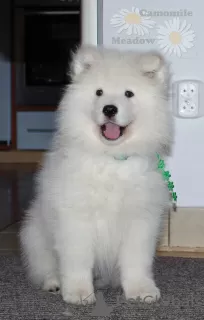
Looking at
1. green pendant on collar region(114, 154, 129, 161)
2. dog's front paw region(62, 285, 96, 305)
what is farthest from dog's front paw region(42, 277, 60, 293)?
green pendant on collar region(114, 154, 129, 161)

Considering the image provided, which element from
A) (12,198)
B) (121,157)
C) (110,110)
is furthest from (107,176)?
(12,198)

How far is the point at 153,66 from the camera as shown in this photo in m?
1.90

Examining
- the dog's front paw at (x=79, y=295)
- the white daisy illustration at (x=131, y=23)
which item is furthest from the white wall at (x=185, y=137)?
the dog's front paw at (x=79, y=295)

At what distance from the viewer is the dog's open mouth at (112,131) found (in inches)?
73.3

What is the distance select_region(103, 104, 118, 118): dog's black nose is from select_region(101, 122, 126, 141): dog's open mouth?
8 cm

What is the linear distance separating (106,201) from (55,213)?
17 cm

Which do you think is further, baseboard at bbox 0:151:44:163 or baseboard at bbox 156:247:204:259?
baseboard at bbox 0:151:44:163

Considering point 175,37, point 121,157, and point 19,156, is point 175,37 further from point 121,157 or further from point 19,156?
point 19,156

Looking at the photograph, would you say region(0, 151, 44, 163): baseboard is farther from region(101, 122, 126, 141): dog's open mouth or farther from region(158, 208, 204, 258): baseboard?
region(101, 122, 126, 141): dog's open mouth

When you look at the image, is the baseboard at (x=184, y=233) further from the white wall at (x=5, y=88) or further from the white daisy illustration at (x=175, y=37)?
the white wall at (x=5, y=88)

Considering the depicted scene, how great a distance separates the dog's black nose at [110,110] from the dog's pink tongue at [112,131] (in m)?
0.08

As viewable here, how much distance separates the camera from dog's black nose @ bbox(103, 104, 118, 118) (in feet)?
5.82

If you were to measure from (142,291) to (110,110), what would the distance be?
21.9 inches

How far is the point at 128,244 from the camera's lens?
1.85 meters
